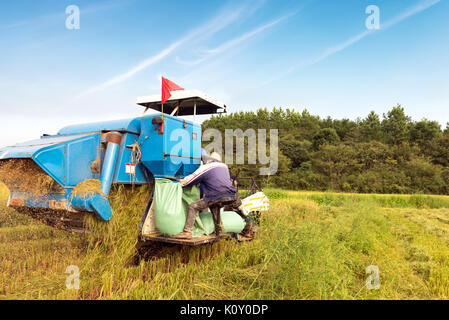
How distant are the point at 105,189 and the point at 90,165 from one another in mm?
457

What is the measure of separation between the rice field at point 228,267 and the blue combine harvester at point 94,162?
0.33m

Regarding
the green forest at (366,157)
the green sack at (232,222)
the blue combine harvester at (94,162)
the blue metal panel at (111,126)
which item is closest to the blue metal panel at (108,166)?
the blue combine harvester at (94,162)

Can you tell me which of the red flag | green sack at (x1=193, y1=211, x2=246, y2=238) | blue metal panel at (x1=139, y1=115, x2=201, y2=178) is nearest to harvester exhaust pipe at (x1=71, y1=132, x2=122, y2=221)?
blue metal panel at (x1=139, y1=115, x2=201, y2=178)

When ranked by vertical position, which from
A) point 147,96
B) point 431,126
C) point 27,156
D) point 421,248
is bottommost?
point 421,248

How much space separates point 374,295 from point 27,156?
4323 millimetres

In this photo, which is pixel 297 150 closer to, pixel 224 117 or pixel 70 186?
pixel 224 117

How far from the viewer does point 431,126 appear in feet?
93.0

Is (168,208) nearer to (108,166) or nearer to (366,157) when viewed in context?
(108,166)

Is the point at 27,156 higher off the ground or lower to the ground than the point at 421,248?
higher

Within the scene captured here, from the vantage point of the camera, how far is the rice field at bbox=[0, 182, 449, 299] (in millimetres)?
3008

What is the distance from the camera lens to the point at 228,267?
12.4 feet

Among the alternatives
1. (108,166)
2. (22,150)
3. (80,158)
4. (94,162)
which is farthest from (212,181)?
(22,150)

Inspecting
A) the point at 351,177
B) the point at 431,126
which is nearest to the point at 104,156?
the point at 351,177

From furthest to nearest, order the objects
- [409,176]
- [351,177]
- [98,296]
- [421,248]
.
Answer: [351,177]
[409,176]
[421,248]
[98,296]
